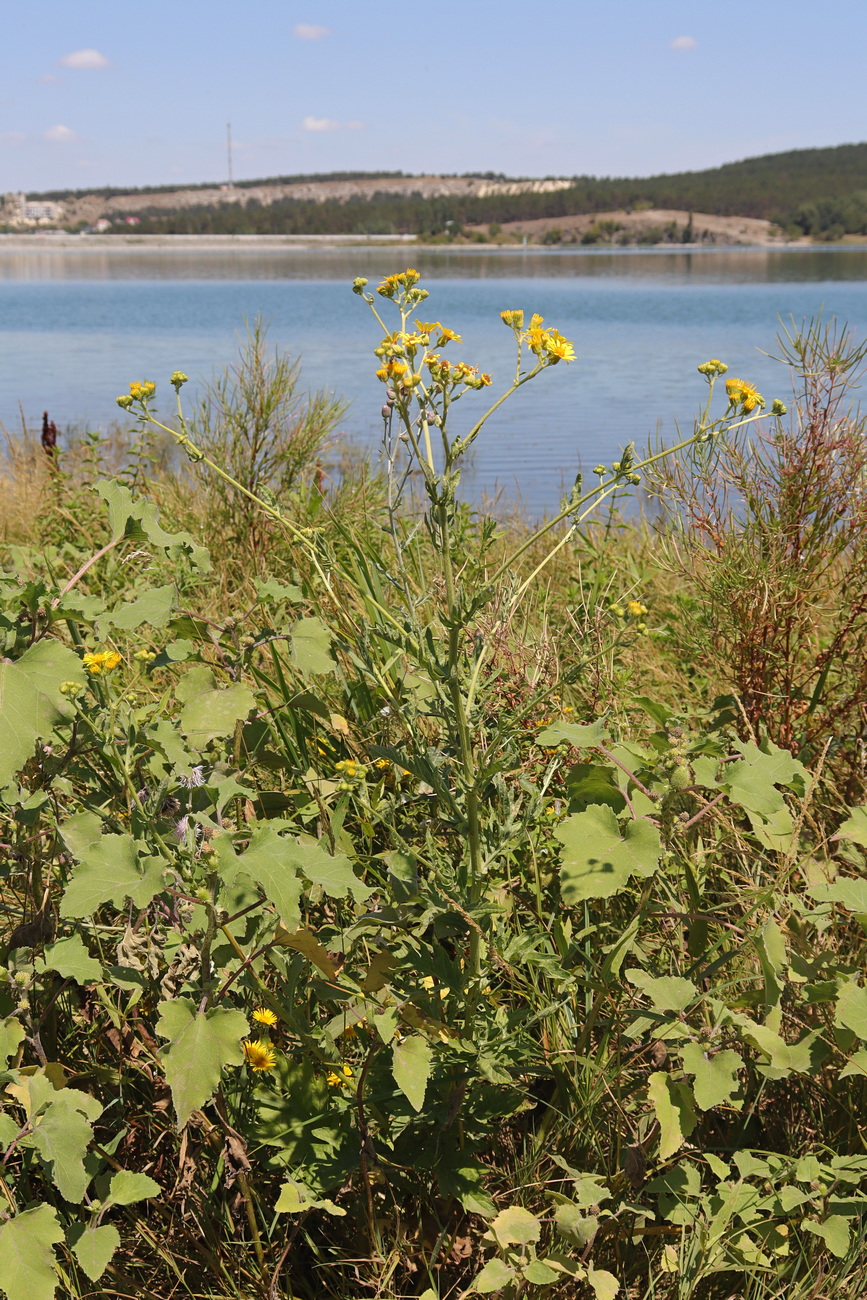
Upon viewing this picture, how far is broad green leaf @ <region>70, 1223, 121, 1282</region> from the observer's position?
1201 mm

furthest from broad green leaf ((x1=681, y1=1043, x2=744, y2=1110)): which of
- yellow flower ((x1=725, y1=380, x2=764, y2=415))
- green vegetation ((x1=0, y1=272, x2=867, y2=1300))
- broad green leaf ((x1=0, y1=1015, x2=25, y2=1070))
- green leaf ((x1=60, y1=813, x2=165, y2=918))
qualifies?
yellow flower ((x1=725, y1=380, x2=764, y2=415))

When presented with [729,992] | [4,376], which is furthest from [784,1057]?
[4,376]

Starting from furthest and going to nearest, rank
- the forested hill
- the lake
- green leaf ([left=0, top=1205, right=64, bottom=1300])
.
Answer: the forested hill
the lake
green leaf ([left=0, top=1205, right=64, bottom=1300])

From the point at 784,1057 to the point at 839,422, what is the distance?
1749mm

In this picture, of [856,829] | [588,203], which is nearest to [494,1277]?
[856,829]

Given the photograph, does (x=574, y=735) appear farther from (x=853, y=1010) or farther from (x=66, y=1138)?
(x=66, y=1138)

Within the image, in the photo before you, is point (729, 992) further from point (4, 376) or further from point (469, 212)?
point (469, 212)

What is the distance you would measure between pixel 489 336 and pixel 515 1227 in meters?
19.8

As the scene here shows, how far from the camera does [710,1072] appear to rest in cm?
121

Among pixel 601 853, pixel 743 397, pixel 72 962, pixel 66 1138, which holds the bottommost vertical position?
pixel 66 1138

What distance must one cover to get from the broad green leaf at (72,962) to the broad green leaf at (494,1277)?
0.62 metres

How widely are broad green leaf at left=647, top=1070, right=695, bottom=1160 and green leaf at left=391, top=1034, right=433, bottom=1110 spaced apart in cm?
30

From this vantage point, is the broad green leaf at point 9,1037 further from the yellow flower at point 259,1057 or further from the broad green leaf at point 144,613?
the broad green leaf at point 144,613

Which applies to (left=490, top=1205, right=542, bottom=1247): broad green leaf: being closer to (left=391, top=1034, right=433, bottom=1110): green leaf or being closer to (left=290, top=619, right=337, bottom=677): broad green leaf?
(left=391, top=1034, right=433, bottom=1110): green leaf
